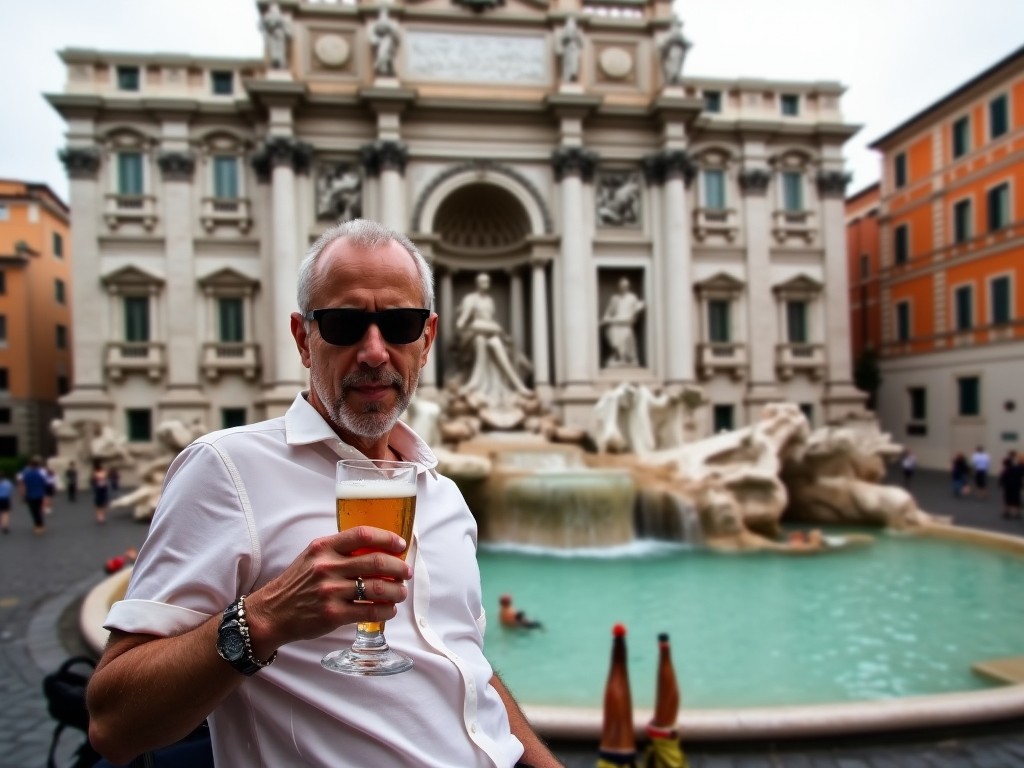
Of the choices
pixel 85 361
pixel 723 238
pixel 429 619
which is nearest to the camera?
pixel 429 619

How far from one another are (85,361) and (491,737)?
22.7 meters

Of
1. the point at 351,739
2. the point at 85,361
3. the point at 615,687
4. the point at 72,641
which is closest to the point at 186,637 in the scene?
the point at 351,739

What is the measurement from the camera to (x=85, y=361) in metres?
20.4

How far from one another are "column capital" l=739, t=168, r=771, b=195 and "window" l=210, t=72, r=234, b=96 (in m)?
16.8

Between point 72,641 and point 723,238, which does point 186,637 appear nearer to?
point 72,641

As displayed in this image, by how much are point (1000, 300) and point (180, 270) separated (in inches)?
1014

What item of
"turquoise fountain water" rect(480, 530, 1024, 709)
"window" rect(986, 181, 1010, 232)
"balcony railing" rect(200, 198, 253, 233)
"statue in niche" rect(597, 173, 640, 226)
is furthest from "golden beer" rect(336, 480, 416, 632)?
"window" rect(986, 181, 1010, 232)

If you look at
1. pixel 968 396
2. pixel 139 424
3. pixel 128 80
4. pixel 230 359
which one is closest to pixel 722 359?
pixel 968 396

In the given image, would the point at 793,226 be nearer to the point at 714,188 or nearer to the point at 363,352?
the point at 714,188

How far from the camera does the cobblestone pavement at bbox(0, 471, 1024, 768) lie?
373cm

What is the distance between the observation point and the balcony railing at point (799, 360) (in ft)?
76.0

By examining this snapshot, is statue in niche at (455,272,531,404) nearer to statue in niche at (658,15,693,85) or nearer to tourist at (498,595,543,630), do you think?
statue in niche at (658,15,693,85)

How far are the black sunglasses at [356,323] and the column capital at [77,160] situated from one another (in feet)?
76.3

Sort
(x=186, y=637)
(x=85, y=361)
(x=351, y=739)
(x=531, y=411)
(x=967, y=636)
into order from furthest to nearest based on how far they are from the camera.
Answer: (x=85, y=361)
(x=531, y=411)
(x=967, y=636)
(x=351, y=739)
(x=186, y=637)
